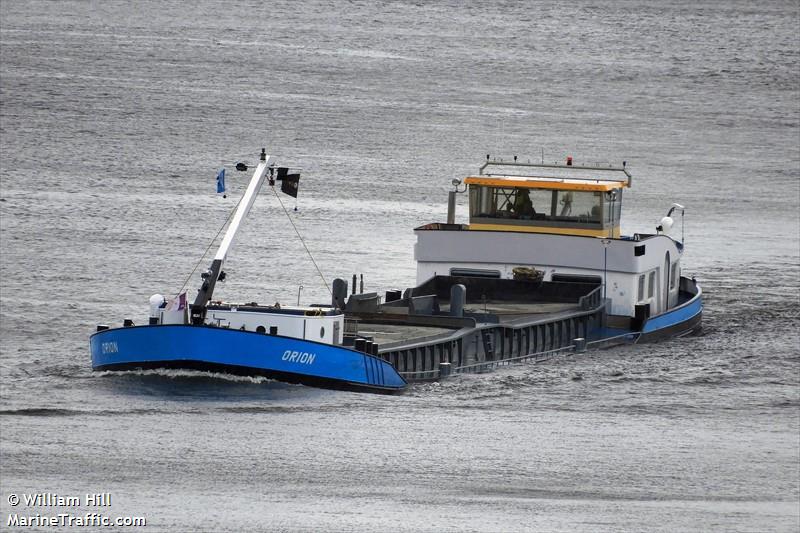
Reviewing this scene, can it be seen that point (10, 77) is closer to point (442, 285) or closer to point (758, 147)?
Result: point (758, 147)

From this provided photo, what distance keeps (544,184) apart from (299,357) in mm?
11390

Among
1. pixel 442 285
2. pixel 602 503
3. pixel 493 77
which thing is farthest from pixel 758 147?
pixel 602 503

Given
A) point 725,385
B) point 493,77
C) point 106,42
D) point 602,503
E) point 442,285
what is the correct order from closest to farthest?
point 602,503
point 725,385
point 442,285
point 493,77
point 106,42

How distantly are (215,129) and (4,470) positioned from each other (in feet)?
186

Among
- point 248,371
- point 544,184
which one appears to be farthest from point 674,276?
point 248,371

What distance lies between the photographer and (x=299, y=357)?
31844 mm

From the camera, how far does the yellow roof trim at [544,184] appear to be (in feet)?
136

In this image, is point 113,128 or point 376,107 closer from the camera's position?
point 113,128

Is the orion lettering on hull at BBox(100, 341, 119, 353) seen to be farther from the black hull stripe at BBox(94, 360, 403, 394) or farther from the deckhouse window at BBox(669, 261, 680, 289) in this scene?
Answer: the deckhouse window at BBox(669, 261, 680, 289)

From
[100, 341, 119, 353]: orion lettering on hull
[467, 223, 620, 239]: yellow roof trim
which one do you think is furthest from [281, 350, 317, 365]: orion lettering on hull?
[467, 223, 620, 239]: yellow roof trim

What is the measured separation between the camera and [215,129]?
276ft

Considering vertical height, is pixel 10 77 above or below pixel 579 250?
above

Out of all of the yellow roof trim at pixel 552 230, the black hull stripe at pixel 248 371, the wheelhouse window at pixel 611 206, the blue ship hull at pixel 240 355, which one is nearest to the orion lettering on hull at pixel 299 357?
the blue ship hull at pixel 240 355

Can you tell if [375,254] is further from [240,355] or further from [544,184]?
[240,355]
